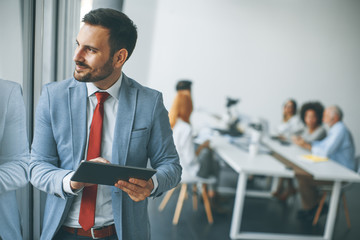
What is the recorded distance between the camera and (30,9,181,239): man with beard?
3.25ft

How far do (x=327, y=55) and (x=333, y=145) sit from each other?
2.90 meters

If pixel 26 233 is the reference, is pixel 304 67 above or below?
above

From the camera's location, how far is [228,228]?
9.66ft

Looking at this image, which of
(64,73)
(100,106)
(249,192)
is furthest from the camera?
(249,192)

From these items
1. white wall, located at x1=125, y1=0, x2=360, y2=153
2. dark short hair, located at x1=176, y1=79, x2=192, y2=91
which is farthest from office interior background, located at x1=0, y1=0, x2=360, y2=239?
dark short hair, located at x1=176, y1=79, x2=192, y2=91

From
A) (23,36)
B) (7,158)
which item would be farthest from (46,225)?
(23,36)

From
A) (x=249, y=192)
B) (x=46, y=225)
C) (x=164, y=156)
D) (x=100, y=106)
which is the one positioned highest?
(x=100, y=106)

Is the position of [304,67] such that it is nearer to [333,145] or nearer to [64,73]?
[333,145]

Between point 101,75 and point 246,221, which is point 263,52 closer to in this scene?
point 246,221

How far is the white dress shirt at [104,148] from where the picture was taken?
1106mm

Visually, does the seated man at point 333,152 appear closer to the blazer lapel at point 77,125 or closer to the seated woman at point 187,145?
the seated woman at point 187,145

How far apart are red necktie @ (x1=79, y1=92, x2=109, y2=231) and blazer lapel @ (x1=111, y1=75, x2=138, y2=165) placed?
0.07 metres

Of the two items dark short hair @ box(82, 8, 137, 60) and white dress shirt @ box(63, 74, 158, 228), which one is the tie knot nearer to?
white dress shirt @ box(63, 74, 158, 228)

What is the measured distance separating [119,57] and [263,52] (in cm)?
485
